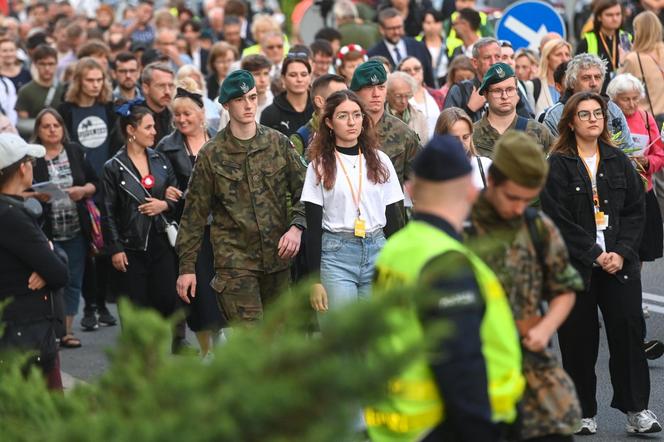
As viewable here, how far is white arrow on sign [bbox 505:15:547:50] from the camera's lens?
1555 centimetres

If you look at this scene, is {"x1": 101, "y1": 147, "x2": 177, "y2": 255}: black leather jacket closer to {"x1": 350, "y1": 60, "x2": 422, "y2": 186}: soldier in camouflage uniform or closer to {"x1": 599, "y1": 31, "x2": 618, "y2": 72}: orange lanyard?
{"x1": 350, "y1": 60, "x2": 422, "y2": 186}: soldier in camouflage uniform

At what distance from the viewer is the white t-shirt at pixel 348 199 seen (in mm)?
7852

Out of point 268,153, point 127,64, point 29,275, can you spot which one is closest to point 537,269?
point 29,275

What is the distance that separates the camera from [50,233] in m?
11.4

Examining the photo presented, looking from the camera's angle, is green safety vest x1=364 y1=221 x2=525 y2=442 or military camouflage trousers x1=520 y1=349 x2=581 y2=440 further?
military camouflage trousers x1=520 y1=349 x2=581 y2=440

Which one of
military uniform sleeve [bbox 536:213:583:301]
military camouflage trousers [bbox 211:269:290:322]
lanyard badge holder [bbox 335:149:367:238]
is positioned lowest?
military camouflage trousers [bbox 211:269:290:322]

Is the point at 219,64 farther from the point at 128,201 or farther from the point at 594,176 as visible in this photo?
the point at 594,176

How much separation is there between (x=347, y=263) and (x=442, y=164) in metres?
3.73

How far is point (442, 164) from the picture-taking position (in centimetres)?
412

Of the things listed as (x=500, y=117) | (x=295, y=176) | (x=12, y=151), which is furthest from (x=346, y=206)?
(x=12, y=151)

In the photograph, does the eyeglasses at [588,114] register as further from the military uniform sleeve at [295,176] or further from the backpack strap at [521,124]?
the military uniform sleeve at [295,176]

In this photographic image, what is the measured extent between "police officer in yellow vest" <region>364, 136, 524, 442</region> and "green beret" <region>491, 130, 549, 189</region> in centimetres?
70

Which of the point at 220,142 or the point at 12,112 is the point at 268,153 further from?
the point at 12,112

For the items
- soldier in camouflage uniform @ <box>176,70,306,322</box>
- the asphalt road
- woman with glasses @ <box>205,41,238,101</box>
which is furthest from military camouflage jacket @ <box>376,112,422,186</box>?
woman with glasses @ <box>205,41,238,101</box>
